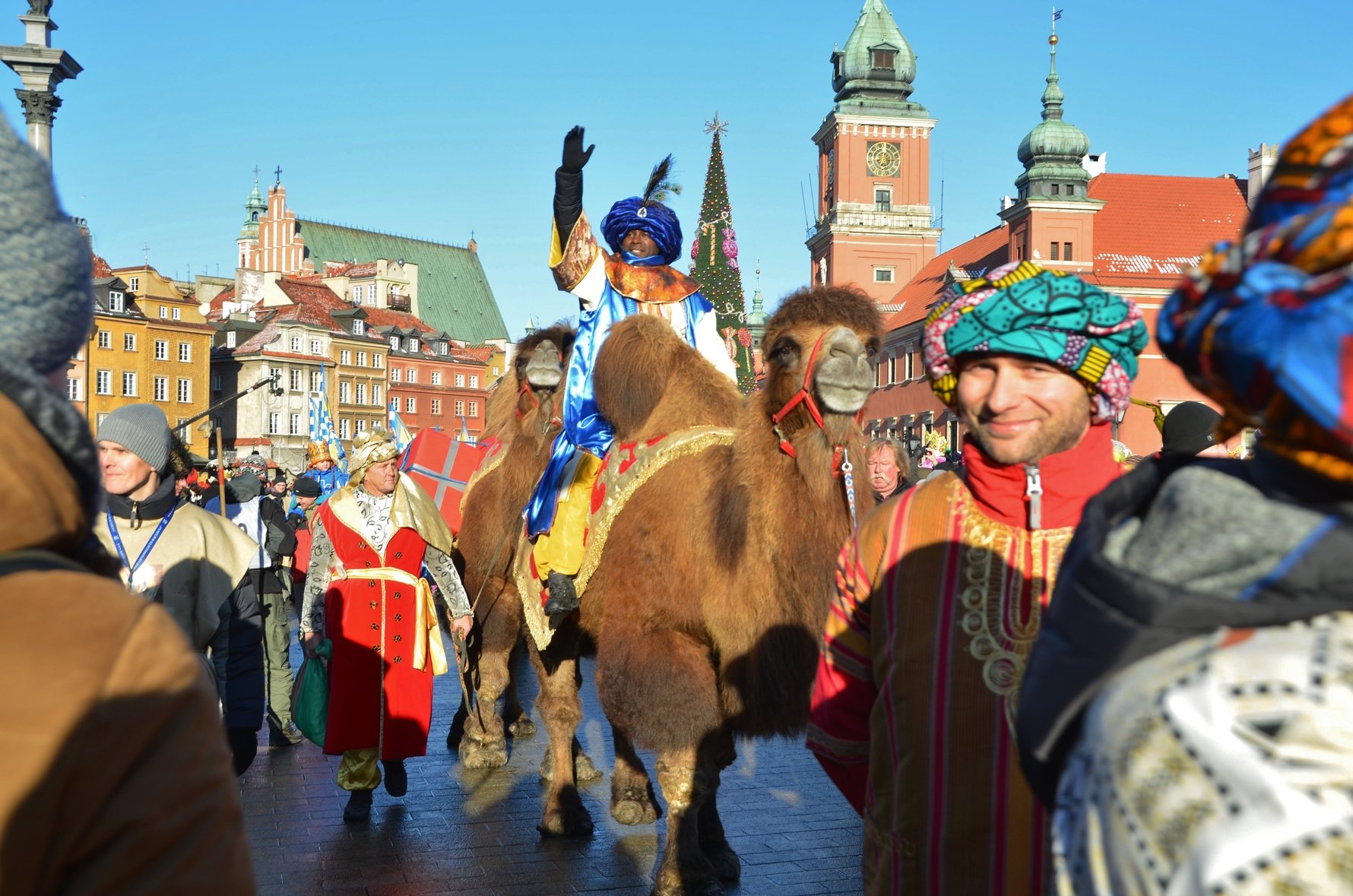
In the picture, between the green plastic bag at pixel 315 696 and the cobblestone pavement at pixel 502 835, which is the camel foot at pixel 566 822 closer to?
the cobblestone pavement at pixel 502 835

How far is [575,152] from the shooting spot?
6297 mm

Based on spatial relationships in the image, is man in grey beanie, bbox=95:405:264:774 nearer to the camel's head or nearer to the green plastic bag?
the green plastic bag

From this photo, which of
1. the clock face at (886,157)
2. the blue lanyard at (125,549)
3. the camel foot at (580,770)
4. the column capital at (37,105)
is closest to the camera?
the blue lanyard at (125,549)

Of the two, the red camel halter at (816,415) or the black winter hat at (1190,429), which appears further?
the black winter hat at (1190,429)

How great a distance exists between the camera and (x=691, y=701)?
5.12 meters

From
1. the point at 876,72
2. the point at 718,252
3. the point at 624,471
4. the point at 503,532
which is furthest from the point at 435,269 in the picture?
the point at 624,471

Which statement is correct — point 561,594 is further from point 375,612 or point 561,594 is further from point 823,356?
point 823,356

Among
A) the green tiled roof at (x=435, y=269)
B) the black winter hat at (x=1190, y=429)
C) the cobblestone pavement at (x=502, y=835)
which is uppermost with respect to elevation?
the green tiled roof at (x=435, y=269)

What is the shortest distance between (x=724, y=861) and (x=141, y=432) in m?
3.12

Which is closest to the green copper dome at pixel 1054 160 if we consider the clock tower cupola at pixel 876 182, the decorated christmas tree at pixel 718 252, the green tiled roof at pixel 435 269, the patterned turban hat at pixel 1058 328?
the clock tower cupola at pixel 876 182

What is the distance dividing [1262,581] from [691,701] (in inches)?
159

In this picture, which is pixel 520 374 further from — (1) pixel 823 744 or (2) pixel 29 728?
(2) pixel 29 728

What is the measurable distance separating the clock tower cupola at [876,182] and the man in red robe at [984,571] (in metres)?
77.9

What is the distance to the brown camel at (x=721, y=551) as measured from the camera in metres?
4.62
